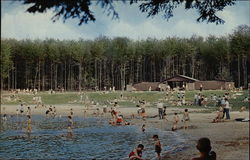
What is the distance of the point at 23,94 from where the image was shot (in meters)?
65.4

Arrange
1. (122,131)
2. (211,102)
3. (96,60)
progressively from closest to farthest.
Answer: (122,131), (211,102), (96,60)

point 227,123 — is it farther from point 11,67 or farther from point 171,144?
point 11,67

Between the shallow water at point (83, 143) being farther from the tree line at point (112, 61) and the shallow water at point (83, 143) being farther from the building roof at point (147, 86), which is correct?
the tree line at point (112, 61)

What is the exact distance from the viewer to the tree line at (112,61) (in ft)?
269

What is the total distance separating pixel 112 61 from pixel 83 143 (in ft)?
215

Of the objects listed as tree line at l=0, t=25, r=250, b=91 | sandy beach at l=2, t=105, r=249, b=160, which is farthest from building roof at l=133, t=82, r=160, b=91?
sandy beach at l=2, t=105, r=249, b=160

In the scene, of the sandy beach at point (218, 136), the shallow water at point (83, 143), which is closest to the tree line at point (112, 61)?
the sandy beach at point (218, 136)

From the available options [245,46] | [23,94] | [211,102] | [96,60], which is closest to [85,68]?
[96,60]

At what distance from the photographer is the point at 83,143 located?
20.8 metres

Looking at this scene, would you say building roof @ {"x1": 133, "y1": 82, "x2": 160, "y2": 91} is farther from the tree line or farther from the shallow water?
the shallow water

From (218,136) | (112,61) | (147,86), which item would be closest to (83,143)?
(218,136)

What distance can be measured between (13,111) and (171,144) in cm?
3506

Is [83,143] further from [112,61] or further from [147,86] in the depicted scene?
[112,61]

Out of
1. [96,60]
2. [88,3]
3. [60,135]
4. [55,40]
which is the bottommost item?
[60,135]
